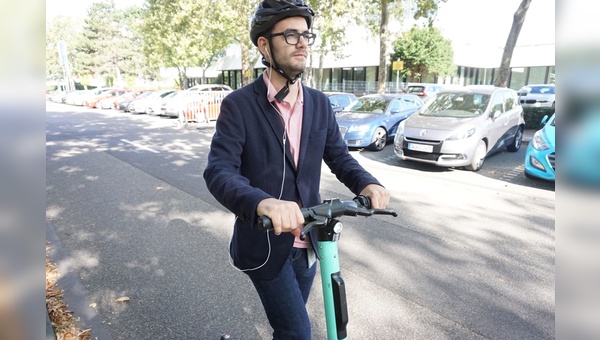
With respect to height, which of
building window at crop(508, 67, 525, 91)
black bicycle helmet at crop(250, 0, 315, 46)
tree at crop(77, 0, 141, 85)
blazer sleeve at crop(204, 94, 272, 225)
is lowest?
blazer sleeve at crop(204, 94, 272, 225)

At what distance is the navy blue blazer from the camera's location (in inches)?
68.1

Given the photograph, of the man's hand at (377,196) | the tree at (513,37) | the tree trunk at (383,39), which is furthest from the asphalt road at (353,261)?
the tree trunk at (383,39)

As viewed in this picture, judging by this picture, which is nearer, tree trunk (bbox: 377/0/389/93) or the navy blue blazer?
the navy blue blazer

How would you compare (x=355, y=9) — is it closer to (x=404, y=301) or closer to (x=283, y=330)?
(x=404, y=301)

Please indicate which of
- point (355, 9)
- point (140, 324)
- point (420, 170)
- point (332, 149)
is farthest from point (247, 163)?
point (355, 9)

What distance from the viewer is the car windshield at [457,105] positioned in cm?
898

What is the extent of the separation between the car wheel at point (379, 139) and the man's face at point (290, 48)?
366 inches

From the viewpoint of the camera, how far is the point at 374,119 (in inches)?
436

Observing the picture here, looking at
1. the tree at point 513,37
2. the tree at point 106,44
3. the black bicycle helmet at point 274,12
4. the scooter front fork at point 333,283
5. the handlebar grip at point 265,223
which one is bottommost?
the scooter front fork at point 333,283

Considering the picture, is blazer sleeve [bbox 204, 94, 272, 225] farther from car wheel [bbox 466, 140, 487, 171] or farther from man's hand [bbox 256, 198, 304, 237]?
car wheel [bbox 466, 140, 487, 171]

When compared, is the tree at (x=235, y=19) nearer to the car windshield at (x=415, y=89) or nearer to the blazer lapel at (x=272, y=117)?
the car windshield at (x=415, y=89)

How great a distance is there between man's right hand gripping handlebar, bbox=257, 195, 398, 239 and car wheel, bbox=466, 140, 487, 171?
296 inches

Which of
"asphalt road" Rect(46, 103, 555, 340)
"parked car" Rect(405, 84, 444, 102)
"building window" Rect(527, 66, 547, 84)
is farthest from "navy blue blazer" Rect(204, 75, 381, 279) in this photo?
"building window" Rect(527, 66, 547, 84)

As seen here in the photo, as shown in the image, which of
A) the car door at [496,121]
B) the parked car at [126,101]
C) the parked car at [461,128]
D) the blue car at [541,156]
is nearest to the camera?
the blue car at [541,156]
